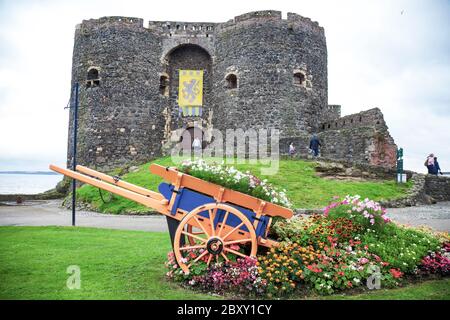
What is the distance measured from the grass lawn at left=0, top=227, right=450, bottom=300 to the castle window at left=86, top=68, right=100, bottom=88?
19.6 metres

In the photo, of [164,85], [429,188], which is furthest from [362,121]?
[164,85]

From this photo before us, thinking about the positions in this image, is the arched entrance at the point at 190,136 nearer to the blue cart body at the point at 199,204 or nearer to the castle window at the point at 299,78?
the castle window at the point at 299,78

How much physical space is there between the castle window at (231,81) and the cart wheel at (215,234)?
22.7 metres

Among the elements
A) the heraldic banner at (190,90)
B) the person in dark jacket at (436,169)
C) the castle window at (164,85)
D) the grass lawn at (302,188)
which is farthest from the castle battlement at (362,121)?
the castle window at (164,85)

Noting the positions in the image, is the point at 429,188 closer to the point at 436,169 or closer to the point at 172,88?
the point at 436,169

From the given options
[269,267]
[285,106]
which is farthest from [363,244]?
[285,106]

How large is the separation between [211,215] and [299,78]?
23.1 metres

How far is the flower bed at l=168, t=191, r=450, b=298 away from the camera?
544 cm

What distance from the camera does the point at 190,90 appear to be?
29.6 metres

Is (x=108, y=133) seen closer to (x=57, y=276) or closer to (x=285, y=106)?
(x=285, y=106)

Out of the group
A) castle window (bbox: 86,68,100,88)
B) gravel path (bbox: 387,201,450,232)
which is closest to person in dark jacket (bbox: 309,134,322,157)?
gravel path (bbox: 387,201,450,232)

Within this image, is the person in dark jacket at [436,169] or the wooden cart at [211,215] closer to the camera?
the wooden cart at [211,215]

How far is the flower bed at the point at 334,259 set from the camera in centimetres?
544
